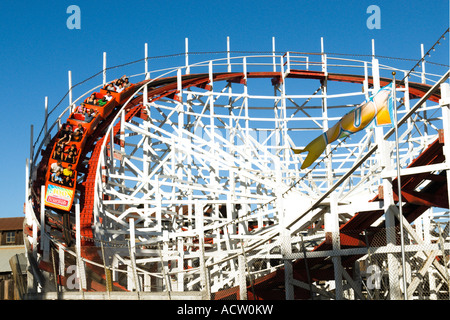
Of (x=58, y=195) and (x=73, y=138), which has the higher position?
(x=73, y=138)

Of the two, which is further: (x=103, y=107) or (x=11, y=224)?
(x=11, y=224)

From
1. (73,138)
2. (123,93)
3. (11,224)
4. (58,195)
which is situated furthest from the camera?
(11,224)

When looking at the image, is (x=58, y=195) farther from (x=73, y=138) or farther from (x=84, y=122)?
(x=84, y=122)

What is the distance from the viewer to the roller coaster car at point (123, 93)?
75.8ft

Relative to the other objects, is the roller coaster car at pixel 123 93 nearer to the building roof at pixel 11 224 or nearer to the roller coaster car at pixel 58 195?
the roller coaster car at pixel 58 195

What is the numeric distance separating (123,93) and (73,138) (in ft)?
9.35

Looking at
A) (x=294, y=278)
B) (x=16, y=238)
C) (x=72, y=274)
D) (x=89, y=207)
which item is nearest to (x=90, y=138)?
(x=89, y=207)

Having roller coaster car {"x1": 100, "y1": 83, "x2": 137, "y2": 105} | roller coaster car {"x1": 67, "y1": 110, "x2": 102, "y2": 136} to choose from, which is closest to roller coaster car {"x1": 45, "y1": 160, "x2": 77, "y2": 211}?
roller coaster car {"x1": 67, "y1": 110, "x2": 102, "y2": 136}

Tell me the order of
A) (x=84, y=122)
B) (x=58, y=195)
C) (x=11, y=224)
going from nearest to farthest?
(x=58, y=195) < (x=84, y=122) < (x=11, y=224)

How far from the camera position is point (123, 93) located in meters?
23.3

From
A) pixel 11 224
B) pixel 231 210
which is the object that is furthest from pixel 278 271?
pixel 11 224

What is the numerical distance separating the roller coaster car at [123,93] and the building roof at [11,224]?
68.0ft

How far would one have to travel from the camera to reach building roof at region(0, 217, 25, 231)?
135 ft
